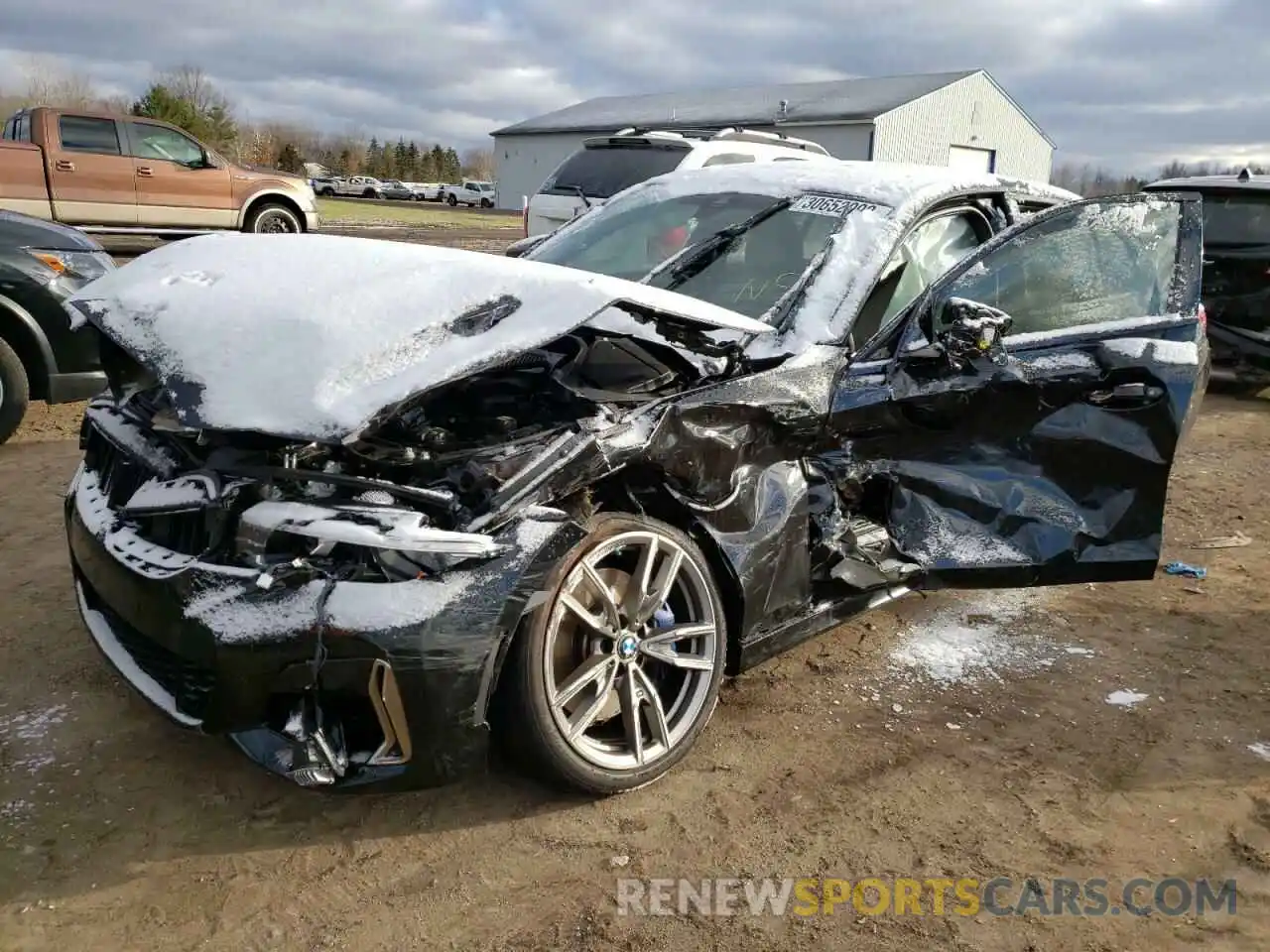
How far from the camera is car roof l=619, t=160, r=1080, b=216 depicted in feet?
12.5

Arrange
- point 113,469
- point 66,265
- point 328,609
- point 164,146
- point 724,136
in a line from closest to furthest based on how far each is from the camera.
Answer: point 328,609, point 113,469, point 66,265, point 724,136, point 164,146

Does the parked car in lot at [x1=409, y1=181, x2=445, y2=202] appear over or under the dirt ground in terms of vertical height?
over

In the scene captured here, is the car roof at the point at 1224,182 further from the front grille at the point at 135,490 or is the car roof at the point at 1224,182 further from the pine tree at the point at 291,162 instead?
the pine tree at the point at 291,162

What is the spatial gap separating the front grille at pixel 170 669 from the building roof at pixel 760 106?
104ft

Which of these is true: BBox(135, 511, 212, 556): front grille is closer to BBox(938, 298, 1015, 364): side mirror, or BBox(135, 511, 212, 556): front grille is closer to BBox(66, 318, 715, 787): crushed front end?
BBox(66, 318, 715, 787): crushed front end

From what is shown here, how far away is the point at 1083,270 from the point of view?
3818mm

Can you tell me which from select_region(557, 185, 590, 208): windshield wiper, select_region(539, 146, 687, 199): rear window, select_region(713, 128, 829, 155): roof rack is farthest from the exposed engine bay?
select_region(713, 128, 829, 155): roof rack

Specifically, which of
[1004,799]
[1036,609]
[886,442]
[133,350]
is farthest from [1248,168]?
[133,350]

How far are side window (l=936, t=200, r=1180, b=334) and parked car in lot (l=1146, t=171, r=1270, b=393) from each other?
505 cm

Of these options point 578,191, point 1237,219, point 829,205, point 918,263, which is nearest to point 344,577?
point 829,205

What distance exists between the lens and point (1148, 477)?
3553 mm

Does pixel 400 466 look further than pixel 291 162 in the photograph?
No

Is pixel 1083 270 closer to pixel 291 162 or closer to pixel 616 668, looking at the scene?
pixel 616 668

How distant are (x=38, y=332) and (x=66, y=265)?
1.41ft
